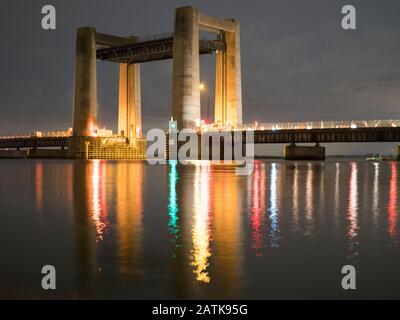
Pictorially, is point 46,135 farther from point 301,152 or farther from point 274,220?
point 274,220

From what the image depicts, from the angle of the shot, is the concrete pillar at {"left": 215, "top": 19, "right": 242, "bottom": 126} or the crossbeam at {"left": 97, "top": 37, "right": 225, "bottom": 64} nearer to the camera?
the crossbeam at {"left": 97, "top": 37, "right": 225, "bottom": 64}

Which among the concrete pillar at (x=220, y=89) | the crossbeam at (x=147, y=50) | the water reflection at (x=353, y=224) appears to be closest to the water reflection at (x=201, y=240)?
the water reflection at (x=353, y=224)

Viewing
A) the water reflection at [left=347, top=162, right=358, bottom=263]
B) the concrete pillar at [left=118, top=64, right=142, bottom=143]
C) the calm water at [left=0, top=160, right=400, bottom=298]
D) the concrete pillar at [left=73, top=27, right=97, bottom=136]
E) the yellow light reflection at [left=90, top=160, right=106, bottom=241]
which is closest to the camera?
the calm water at [left=0, top=160, right=400, bottom=298]

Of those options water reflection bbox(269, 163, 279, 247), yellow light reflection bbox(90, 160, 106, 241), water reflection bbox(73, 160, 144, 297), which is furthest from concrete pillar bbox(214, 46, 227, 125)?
water reflection bbox(73, 160, 144, 297)

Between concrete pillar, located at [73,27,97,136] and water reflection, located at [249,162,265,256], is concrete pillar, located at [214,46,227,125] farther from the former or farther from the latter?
water reflection, located at [249,162,265,256]

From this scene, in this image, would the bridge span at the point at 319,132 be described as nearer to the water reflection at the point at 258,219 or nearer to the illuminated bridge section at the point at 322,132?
the illuminated bridge section at the point at 322,132

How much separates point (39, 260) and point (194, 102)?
317 ft

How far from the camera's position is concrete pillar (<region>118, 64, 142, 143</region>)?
150m

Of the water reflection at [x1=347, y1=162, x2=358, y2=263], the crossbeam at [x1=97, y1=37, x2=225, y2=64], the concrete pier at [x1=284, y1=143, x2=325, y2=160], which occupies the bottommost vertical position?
the water reflection at [x1=347, y1=162, x2=358, y2=263]

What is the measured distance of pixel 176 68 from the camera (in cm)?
11181

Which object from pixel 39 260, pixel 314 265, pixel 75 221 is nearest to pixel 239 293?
pixel 314 265

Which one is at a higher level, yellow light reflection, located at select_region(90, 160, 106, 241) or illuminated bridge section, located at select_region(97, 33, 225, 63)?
illuminated bridge section, located at select_region(97, 33, 225, 63)

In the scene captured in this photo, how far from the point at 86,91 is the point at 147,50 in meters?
18.3

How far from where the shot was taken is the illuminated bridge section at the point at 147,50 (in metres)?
126
